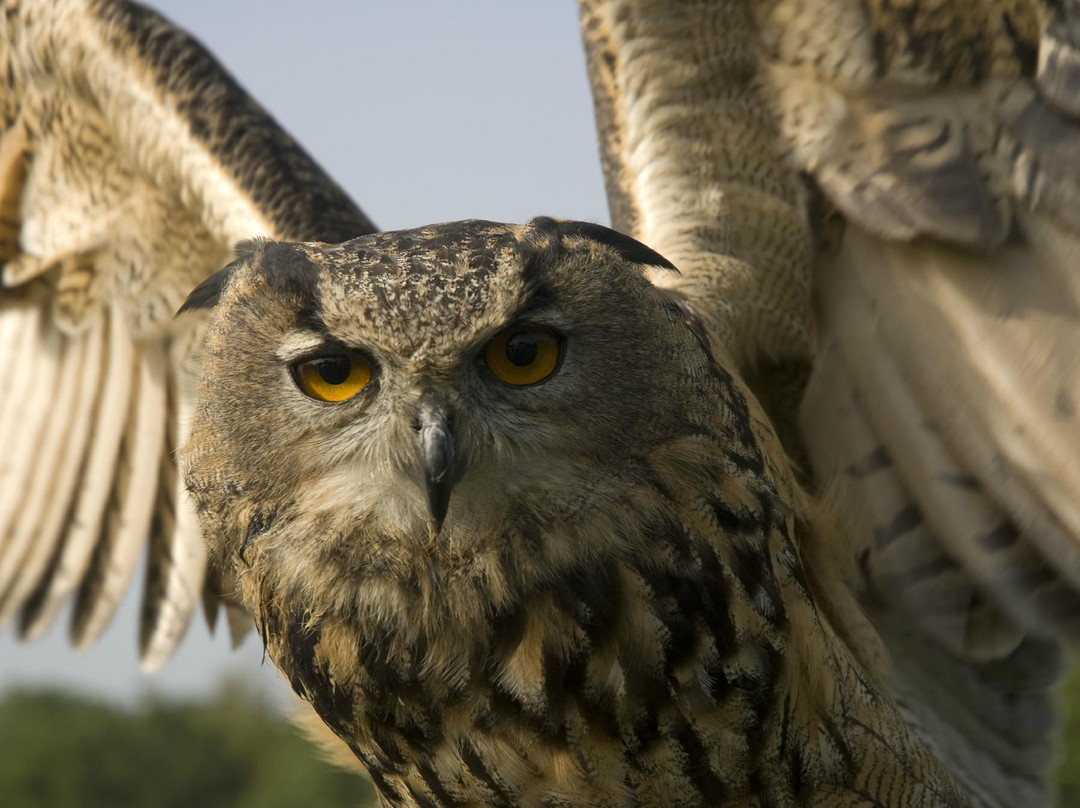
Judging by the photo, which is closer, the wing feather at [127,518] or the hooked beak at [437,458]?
the hooked beak at [437,458]

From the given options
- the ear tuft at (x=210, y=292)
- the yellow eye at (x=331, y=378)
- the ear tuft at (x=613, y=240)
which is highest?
the ear tuft at (x=210, y=292)

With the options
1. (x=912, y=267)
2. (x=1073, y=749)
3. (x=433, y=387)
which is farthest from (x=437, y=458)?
(x=1073, y=749)

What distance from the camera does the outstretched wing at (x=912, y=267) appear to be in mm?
2736

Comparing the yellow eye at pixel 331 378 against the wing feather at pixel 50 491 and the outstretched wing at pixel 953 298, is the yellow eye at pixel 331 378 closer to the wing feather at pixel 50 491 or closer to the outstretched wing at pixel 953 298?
the outstretched wing at pixel 953 298

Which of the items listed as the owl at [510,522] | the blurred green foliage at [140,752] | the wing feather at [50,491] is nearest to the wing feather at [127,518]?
the wing feather at [50,491]

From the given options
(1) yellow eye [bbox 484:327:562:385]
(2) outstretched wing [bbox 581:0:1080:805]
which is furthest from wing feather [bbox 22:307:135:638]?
(1) yellow eye [bbox 484:327:562:385]

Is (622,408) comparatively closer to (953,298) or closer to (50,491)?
(953,298)

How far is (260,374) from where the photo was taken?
199 centimetres

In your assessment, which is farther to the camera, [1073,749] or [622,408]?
[1073,749]

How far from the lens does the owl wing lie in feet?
12.4

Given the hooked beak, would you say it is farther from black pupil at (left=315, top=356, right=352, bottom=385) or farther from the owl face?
black pupil at (left=315, top=356, right=352, bottom=385)

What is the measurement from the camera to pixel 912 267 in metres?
2.89

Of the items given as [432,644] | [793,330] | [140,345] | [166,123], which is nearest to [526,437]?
[432,644]

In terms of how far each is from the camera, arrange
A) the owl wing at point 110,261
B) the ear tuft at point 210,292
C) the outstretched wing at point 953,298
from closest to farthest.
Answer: the ear tuft at point 210,292
the outstretched wing at point 953,298
the owl wing at point 110,261
